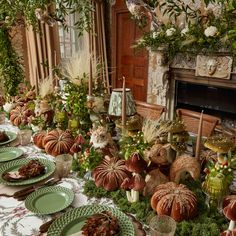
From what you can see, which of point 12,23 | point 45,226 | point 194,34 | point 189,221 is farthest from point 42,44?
point 189,221

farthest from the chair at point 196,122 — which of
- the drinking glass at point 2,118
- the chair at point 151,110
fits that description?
the drinking glass at point 2,118

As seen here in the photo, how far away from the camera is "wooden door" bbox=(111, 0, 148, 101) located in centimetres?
396

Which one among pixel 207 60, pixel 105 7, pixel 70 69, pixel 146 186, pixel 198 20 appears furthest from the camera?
pixel 105 7

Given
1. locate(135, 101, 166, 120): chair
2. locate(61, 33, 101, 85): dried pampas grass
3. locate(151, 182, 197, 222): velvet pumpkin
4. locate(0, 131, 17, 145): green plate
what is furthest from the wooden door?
locate(151, 182, 197, 222): velvet pumpkin

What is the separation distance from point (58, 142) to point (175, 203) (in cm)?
67

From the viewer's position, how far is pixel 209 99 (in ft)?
11.4

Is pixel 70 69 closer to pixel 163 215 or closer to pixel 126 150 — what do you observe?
pixel 126 150

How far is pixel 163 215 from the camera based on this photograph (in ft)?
2.45

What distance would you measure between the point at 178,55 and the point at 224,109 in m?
0.94

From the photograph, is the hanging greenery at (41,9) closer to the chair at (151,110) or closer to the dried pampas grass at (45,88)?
the dried pampas grass at (45,88)

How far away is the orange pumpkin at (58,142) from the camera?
1222 mm

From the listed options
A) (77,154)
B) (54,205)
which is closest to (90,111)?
(77,154)

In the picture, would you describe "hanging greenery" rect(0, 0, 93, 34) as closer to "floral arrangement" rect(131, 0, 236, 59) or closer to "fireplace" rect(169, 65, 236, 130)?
"floral arrangement" rect(131, 0, 236, 59)

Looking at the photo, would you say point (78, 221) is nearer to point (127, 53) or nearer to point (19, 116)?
point (19, 116)
